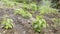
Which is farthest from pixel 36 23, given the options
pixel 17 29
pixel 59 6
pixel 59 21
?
pixel 59 6

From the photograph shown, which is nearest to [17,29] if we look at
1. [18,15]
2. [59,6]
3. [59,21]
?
[18,15]

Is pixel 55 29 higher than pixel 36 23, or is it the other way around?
pixel 36 23

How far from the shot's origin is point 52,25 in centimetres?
778

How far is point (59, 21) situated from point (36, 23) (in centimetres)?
249

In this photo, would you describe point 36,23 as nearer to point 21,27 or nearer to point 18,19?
point 21,27

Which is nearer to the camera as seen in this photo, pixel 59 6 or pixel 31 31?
pixel 31 31

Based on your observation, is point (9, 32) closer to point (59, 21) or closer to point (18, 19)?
point (18, 19)

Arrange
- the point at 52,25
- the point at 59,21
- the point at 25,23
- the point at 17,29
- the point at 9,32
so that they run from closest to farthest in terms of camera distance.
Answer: the point at 9,32
the point at 17,29
the point at 25,23
the point at 52,25
the point at 59,21

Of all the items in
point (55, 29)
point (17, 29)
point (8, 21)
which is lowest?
point (55, 29)

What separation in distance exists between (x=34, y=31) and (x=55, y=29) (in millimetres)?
1467

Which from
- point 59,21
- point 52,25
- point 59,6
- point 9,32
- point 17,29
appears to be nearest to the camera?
point 9,32

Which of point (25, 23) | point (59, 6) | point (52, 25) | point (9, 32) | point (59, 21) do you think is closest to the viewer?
point (9, 32)

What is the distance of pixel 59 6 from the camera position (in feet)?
39.5

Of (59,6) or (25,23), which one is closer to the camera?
(25,23)
